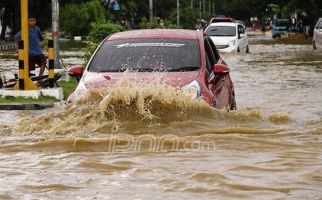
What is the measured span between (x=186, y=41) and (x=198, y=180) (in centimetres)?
444

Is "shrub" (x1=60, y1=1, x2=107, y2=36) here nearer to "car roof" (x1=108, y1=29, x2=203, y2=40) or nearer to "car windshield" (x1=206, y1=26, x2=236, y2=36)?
"car windshield" (x1=206, y1=26, x2=236, y2=36)

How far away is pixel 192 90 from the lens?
400 inches

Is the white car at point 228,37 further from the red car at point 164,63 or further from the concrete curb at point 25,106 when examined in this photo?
the red car at point 164,63

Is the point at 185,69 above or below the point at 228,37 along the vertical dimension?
above

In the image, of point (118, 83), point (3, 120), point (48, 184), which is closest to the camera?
point (48, 184)

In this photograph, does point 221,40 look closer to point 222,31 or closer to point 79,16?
point 222,31

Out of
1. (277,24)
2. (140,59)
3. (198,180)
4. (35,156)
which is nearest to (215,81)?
(140,59)

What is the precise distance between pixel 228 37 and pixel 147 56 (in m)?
25.5

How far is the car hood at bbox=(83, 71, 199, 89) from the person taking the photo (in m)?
10.2

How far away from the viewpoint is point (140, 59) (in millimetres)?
10898

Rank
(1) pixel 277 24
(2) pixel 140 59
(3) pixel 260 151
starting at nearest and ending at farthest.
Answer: (3) pixel 260 151, (2) pixel 140 59, (1) pixel 277 24

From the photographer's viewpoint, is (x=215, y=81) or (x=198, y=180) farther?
(x=215, y=81)

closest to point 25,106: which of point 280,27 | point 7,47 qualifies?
point 7,47

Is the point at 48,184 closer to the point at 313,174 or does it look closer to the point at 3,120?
the point at 313,174
